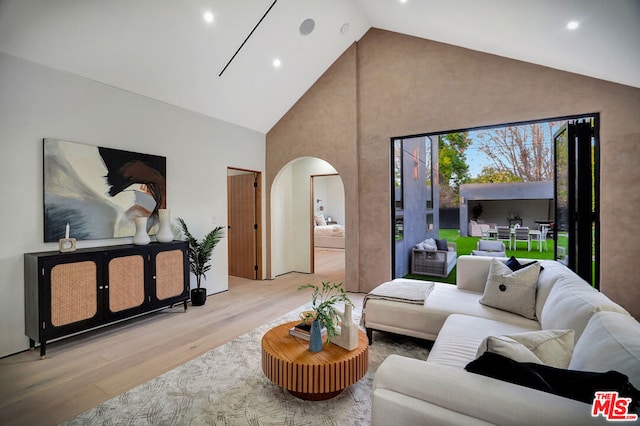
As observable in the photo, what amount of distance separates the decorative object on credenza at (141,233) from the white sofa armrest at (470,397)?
3.45 m

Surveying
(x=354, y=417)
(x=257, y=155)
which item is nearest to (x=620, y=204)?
(x=354, y=417)

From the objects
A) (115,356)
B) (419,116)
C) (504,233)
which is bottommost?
(115,356)

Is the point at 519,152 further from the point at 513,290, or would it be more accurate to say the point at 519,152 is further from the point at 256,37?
the point at 256,37

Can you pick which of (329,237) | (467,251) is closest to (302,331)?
(467,251)

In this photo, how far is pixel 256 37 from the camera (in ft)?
12.9

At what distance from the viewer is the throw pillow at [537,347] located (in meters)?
1.24

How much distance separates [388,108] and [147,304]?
14.4 feet

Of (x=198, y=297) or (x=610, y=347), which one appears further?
(x=198, y=297)

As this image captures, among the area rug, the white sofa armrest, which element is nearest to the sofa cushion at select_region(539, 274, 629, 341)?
the white sofa armrest

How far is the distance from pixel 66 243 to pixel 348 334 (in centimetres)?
310

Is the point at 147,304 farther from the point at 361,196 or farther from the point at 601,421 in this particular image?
the point at 601,421

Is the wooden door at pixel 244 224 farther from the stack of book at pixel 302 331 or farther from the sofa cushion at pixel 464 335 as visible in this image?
the sofa cushion at pixel 464 335

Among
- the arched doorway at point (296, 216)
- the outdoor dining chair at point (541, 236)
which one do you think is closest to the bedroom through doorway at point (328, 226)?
the arched doorway at point (296, 216)

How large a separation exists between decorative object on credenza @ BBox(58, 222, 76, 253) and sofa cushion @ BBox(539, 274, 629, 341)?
14.3 feet
